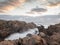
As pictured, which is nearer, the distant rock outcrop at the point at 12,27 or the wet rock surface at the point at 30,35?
the wet rock surface at the point at 30,35

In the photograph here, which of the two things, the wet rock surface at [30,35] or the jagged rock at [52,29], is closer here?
the wet rock surface at [30,35]

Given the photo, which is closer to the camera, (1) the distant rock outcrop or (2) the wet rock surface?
(2) the wet rock surface

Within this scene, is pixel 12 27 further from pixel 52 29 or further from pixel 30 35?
pixel 52 29

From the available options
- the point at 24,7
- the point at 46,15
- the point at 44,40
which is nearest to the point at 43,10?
the point at 46,15

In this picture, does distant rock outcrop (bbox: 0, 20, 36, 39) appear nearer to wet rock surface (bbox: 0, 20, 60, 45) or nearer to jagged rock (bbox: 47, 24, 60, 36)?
wet rock surface (bbox: 0, 20, 60, 45)

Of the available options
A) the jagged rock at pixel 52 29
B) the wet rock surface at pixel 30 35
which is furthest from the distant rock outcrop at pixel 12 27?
the jagged rock at pixel 52 29

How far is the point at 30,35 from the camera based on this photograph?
9.75m

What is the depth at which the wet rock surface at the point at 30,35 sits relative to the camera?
9234mm

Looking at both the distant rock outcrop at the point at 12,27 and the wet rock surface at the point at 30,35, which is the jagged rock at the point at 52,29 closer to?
the wet rock surface at the point at 30,35

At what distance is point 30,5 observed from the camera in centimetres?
1020

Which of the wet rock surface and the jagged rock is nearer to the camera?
the wet rock surface

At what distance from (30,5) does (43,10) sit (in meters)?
0.75

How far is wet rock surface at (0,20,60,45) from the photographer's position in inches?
364

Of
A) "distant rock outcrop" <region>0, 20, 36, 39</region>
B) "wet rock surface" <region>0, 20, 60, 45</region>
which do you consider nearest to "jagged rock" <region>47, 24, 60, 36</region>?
"wet rock surface" <region>0, 20, 60, 45</region>
